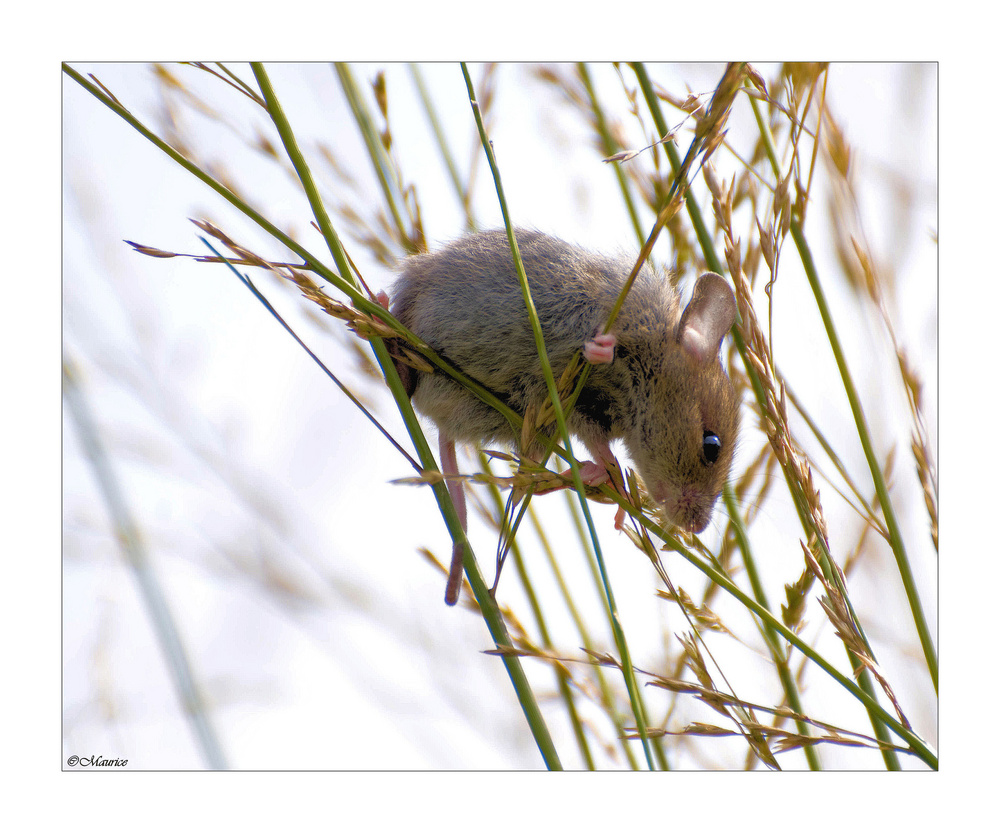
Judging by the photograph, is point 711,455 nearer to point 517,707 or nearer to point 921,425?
point 921,425

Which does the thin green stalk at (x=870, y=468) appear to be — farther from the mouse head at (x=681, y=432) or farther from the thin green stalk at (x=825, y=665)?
the mouse head at (x=681, y=432)

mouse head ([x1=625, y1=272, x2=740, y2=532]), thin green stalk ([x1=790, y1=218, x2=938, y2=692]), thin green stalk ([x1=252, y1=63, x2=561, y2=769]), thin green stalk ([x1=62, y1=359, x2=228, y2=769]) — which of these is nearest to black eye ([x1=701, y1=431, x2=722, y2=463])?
mouse head ([x1=625, y1=272, x2=740, y2=532])

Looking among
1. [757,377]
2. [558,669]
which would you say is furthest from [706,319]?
[558,669]

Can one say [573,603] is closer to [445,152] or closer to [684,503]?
[684,503]

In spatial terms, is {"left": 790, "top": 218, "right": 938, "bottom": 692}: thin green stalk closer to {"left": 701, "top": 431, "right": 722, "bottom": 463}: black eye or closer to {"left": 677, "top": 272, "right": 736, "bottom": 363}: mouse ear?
{"left": 677, "top": 272, "right": 736, "bottom": 363}: mouse ear

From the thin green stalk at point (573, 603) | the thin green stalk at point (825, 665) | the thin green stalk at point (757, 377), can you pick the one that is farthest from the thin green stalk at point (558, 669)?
the thin green stalk at point (757, 377)

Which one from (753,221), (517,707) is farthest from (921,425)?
(517,707)
